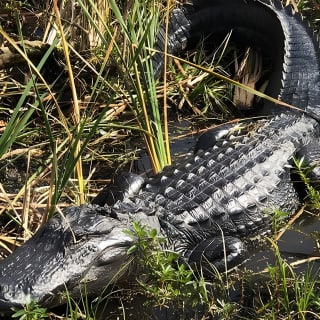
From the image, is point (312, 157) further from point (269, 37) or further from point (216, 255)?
point (269, 37)

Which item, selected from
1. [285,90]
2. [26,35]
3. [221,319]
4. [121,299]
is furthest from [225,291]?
Result: [26,35]

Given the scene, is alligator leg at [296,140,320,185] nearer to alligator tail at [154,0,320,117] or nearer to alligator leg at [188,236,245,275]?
alligator tail at [154,0,320,117]

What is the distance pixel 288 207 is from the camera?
3605mm

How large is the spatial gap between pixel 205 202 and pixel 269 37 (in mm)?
2151

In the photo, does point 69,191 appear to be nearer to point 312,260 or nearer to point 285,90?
point 312,260

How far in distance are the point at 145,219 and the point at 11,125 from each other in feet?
2.49

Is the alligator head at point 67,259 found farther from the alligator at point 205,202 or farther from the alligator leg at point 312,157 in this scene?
the alligator leg at point 312,157

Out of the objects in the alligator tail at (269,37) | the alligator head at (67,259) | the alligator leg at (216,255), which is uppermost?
the alligator tail at (269,37)

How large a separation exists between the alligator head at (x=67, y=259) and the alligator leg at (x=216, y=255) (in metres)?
0.40

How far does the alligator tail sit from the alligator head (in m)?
1.84

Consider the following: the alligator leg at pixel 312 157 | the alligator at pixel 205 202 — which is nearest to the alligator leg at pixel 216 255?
the alligator at pixel 205 202

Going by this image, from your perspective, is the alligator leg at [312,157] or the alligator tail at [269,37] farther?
the alligator tail at [269,37]

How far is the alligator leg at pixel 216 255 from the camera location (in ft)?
10.1

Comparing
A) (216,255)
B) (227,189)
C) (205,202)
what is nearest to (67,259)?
(216,255)
